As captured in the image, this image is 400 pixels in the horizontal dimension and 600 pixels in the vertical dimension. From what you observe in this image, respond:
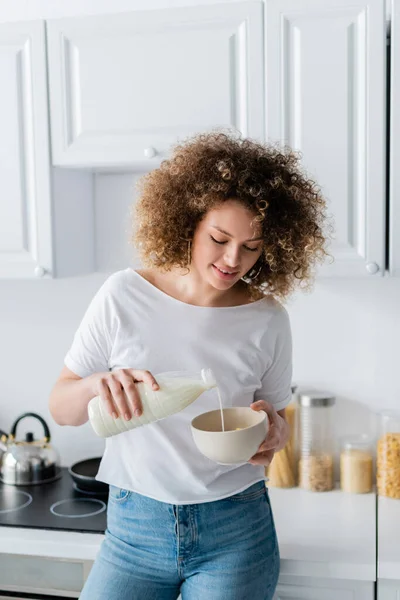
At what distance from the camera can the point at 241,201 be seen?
4.33 feet

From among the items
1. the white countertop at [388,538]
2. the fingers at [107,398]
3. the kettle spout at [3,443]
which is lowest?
the white countertop at [388,538]

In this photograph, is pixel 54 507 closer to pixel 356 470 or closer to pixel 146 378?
pixel 356 470

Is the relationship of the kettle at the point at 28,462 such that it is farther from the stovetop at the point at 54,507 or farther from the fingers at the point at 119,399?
the fingers at the point at 119,399

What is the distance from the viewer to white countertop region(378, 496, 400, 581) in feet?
5.05

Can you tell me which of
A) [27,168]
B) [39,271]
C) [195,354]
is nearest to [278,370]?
[195,354]

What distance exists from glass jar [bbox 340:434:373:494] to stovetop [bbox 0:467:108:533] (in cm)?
68

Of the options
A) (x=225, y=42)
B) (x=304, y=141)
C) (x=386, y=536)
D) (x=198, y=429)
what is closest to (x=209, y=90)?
(x=225, y=42)

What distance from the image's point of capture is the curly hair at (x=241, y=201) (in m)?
1.33

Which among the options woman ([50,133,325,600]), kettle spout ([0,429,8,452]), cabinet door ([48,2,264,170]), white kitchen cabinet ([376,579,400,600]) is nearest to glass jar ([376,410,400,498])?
white kitchen cabinet ([376,579,400,600])

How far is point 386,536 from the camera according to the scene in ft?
5.54

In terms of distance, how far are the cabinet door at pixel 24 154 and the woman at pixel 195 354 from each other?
20.3 inches

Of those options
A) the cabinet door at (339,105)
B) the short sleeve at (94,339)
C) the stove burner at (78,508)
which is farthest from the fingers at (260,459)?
the stove burner at (78,508)

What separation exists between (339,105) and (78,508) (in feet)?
4.03

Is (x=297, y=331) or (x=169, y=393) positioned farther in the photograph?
(x=297, y=331)
